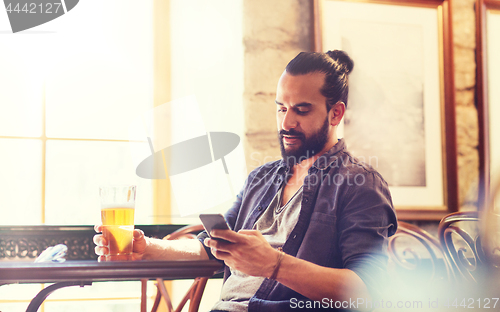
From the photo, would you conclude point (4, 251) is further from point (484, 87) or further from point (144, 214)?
point (484, 87)

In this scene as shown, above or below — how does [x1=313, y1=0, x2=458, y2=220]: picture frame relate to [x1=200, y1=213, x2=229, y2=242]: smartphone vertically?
above

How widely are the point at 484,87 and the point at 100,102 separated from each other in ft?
6.76

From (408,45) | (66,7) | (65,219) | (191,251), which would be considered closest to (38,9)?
(66,7)

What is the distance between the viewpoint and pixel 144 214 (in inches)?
82.9

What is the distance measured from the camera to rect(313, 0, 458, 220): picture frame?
2.12 metres

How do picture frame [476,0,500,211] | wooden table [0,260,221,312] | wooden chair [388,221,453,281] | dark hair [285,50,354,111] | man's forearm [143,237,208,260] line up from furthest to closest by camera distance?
1. picture frame [476,0,500,211]
2. wooden chair [388,221,453,281]
3. dark hair [285,50,354,111]
4. man's forearm [143,237,208,260]
5. wooden table [0,260,221,312]

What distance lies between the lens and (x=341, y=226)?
1164mm

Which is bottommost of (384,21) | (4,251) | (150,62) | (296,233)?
(4,251)

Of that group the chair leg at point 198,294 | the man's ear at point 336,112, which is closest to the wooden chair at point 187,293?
the chair leg at point 198,294

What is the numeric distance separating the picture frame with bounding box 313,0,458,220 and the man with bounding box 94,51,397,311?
71cm

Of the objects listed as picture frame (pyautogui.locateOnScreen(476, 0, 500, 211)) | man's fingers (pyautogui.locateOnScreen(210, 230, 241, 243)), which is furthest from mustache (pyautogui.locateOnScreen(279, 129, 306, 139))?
picture frame (pyautogui.locateOnScreen(476, 0, 500, 211))
